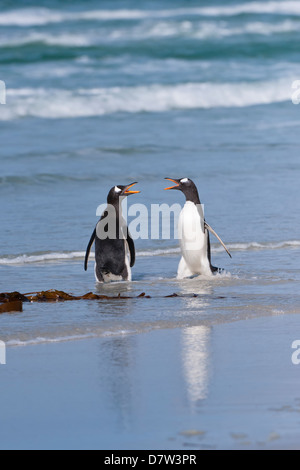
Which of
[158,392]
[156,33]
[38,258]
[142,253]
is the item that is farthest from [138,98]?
[158,392]

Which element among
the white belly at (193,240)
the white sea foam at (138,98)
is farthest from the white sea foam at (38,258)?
the white sea foam at (138,98)

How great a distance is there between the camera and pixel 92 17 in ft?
96.6

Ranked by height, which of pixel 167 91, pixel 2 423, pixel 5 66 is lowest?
pixel 2 423

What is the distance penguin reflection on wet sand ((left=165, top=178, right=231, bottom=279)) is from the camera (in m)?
6.53

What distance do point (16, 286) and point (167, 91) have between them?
1317cm

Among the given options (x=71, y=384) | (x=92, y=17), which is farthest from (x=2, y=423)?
(x=92, y=17)

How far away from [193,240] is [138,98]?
1164cm

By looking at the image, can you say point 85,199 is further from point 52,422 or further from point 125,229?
point 52,422

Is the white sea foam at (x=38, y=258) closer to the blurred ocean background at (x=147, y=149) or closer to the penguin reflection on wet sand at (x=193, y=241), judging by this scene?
the blurred ocean background at (x=147, y=149)

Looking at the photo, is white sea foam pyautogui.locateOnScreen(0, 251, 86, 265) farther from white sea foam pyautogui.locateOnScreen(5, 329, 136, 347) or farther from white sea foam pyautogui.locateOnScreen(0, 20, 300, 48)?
white sea foam pyautogui.locateOnScreen(0, 20, 300, 48)

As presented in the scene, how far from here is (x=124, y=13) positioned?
29969 millimetres

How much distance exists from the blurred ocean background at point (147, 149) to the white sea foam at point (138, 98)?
4cm

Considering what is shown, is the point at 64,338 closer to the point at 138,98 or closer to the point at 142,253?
the point at 142,253

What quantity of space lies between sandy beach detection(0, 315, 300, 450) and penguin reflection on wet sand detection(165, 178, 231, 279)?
5.93ft
